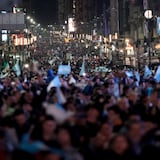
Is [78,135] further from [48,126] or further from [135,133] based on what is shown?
[135,133]

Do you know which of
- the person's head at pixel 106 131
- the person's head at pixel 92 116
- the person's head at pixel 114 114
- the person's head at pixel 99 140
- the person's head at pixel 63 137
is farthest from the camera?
the person's head at pixel 114 114

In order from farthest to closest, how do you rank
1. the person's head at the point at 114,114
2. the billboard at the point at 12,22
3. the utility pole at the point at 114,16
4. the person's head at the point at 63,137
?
the utility pole at the point at 114,16
the billboard at the point at 12,22
the person's head at the point at 114,114
the person's head at the point at 63,137

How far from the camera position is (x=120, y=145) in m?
8.83

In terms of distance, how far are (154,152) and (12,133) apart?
231 cm

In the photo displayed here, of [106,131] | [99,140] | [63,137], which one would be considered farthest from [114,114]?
[63,137]

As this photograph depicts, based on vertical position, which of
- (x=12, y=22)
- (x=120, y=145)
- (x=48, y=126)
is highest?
(x=12, y=22)

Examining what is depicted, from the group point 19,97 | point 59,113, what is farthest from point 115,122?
point 19,97

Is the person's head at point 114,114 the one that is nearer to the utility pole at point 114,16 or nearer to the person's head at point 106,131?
the person's head at point 106,131

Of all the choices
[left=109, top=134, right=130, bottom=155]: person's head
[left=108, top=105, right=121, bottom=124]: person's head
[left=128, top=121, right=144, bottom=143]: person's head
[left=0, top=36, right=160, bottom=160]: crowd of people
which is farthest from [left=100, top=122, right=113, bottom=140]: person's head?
[left=108, top=105, right=121, bottom=124]: person's head

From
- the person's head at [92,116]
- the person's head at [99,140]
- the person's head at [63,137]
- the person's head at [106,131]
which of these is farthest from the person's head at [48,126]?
the person's head at [92,116]

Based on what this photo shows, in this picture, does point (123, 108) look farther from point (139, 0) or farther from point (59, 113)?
point (139, 0)

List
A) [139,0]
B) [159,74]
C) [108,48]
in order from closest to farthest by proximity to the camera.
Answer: [159,74] < [139,0] < [108,48]

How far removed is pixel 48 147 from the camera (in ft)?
28.7

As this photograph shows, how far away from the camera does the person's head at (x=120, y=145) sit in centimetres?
879
